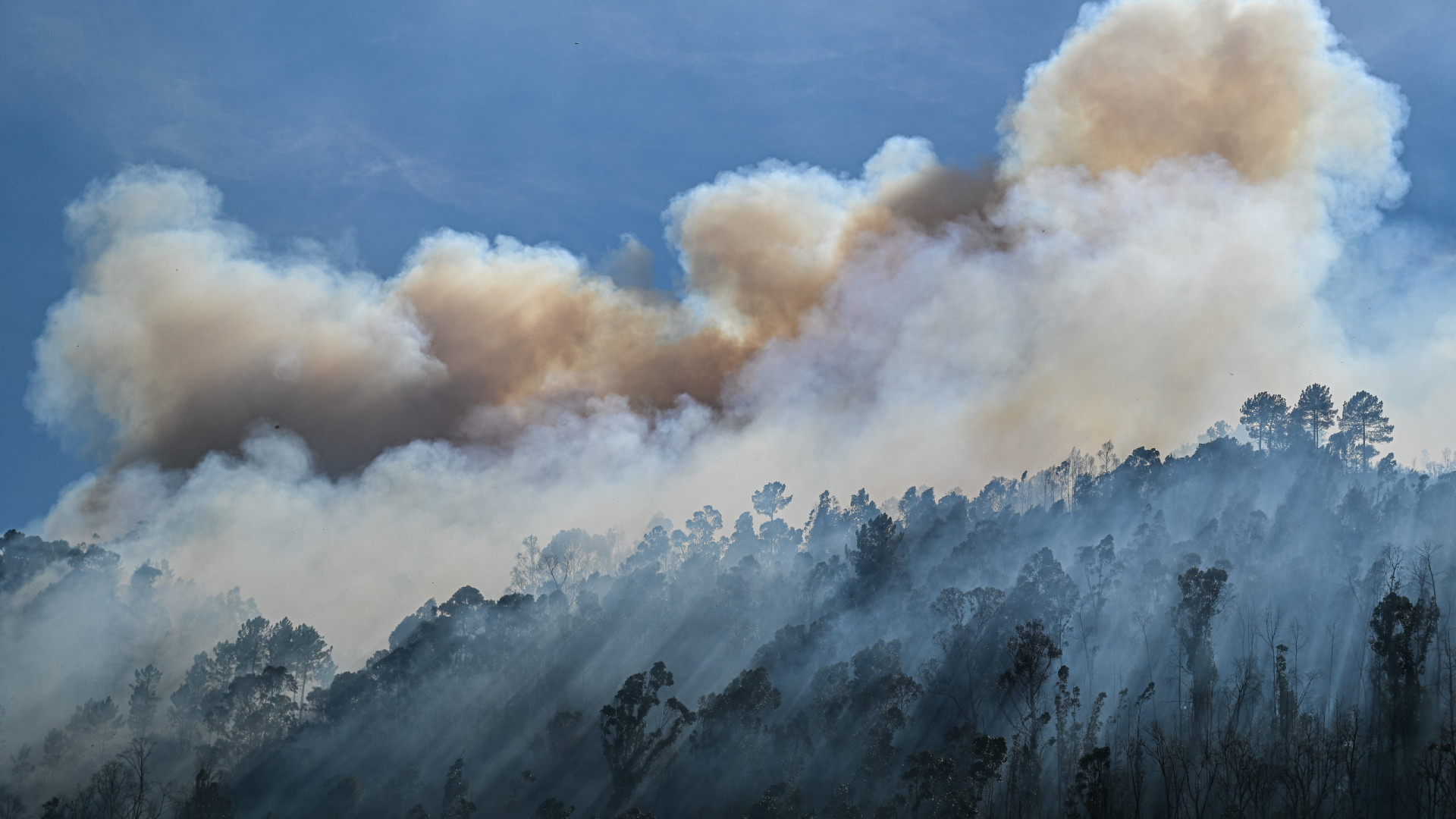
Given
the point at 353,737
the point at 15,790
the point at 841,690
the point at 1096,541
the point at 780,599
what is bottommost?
the point at 15,790

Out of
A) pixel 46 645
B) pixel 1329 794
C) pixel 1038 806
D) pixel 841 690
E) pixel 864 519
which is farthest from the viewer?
pixel 864 519

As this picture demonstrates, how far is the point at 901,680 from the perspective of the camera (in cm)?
11388

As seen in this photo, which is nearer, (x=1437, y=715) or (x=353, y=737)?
(x=1437, y=715)

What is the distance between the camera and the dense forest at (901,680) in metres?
98.1

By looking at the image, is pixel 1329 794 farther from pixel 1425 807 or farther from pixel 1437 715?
pixel 1437 715

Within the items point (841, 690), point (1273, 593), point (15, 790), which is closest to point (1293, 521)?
point (1273, 593)

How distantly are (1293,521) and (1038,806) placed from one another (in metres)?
58.2

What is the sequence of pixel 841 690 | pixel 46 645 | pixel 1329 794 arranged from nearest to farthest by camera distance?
pixel 1329 794, pixel 841 690, pixel 46 645

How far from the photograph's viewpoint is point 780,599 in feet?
515

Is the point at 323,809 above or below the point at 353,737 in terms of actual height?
below

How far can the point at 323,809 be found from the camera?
11575cm

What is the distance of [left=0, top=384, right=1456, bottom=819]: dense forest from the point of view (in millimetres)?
98125

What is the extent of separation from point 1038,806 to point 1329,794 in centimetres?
2347

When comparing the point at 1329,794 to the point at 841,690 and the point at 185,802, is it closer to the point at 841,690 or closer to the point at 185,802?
the point at 841,690
